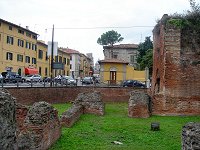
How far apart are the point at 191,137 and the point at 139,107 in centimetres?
1349

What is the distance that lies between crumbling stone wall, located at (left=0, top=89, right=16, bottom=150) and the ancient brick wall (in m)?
21.3

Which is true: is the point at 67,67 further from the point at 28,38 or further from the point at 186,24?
the point at 186,24

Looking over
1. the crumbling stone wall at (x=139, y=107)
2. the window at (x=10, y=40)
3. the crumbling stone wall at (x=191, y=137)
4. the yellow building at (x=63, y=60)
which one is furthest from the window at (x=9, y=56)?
the crumbling stone wall at (x=191, y=137)

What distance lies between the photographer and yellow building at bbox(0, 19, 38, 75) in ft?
163

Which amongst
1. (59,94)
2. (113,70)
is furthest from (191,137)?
(113,70)

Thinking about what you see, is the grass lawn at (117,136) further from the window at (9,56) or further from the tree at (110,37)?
the tree at (110,37)

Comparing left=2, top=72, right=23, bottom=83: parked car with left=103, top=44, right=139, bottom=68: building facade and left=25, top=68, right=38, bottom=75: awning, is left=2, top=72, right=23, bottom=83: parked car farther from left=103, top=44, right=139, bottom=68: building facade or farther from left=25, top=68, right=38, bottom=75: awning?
left=103, top=44, right=139, bottom=68: building facade

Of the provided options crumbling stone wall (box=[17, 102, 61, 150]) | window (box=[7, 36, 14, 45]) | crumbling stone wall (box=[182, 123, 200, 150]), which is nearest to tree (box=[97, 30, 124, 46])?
window (box=[7, 36, 14, 45])

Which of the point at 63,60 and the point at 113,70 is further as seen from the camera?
the point at 63,60

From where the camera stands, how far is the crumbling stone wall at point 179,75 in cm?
2173

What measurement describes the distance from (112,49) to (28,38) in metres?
16.4

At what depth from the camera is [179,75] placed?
71.4ft

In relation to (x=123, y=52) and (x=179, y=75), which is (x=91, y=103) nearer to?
(x=179, y=75)

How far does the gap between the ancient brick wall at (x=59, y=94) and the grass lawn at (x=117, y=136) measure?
31.0ft
